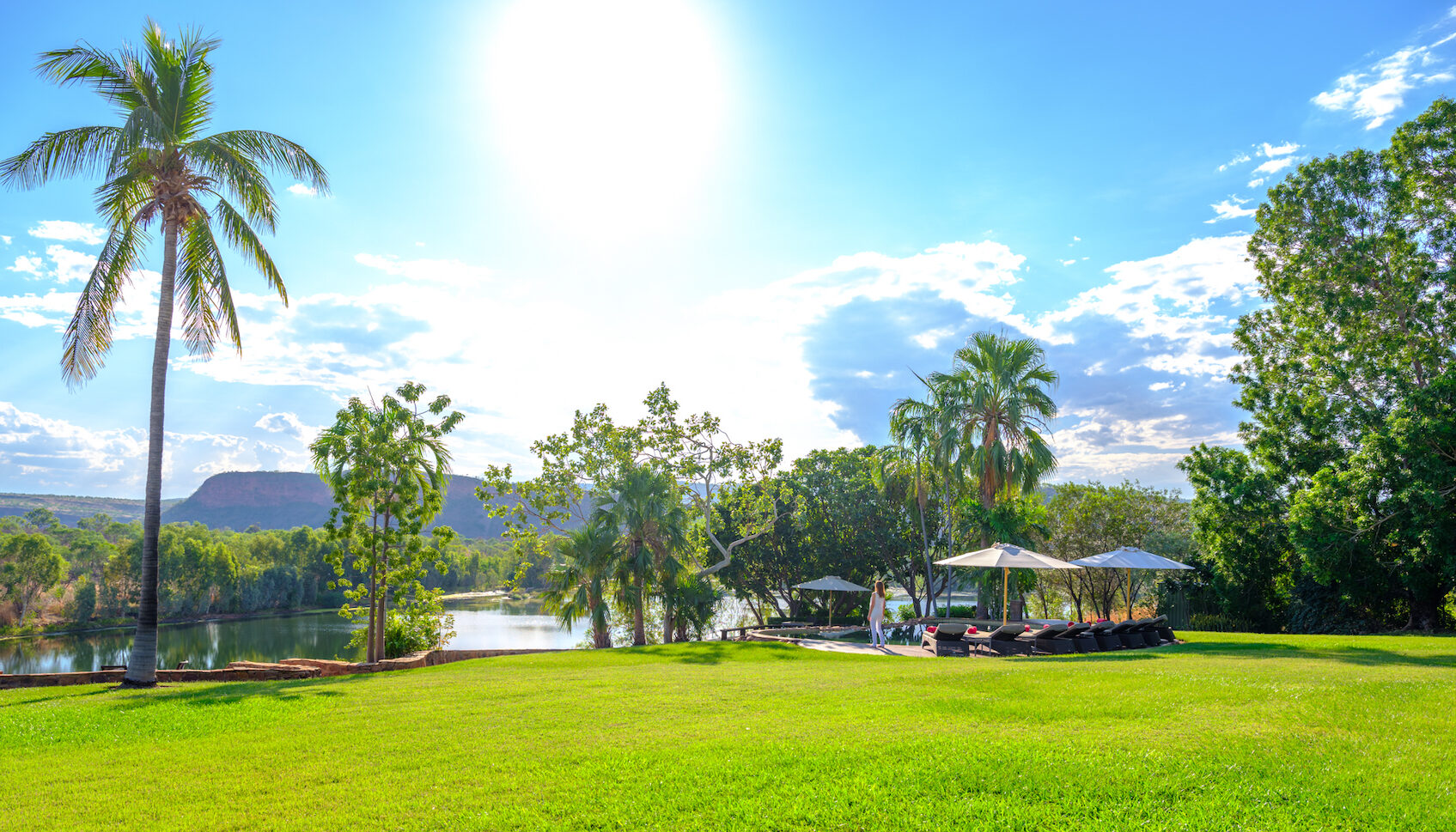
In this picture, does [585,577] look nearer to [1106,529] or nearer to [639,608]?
[639,608]

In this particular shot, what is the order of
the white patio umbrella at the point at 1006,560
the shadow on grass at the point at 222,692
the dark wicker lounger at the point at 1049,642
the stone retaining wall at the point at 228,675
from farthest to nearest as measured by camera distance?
the white patio umbrella at the point at 1006,560, the dark wicker lounger at the point at 1049,642, the stone retaining wall at the point at 228,675, the shadow on grass at the point at 222,692

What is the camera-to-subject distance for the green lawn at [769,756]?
450 centimetres

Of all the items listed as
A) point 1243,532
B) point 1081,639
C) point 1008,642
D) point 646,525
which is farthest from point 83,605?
point 1243,532

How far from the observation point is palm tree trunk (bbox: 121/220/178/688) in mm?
11633

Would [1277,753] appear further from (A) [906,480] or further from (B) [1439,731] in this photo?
(A) [906,480]

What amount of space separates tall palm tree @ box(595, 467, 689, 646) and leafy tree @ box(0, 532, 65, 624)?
56731 millimetres

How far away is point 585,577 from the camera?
2241cm

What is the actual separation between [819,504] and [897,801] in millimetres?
26693

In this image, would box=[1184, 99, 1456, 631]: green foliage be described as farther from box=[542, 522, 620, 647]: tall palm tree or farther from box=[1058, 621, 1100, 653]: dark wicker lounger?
box=[542, 522, 620, 647]: tall palm tree

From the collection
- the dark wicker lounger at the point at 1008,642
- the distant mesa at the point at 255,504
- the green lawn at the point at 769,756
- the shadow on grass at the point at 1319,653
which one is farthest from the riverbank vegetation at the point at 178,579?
the distant mesa at the point at 255,504

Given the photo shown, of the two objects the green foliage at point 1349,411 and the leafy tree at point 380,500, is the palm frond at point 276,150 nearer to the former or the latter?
the leafy tree at point 380,500

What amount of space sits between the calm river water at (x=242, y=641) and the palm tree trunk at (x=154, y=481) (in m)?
19.5

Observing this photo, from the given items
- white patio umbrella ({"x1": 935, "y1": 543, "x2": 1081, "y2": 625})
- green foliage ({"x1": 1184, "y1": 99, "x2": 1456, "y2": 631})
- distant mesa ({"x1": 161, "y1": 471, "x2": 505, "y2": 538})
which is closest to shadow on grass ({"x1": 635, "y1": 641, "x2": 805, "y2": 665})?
white patio umbrella ({"x1": 935, "y1": 543, "x2": 1081, "y2": 625})

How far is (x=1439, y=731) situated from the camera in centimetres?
605
